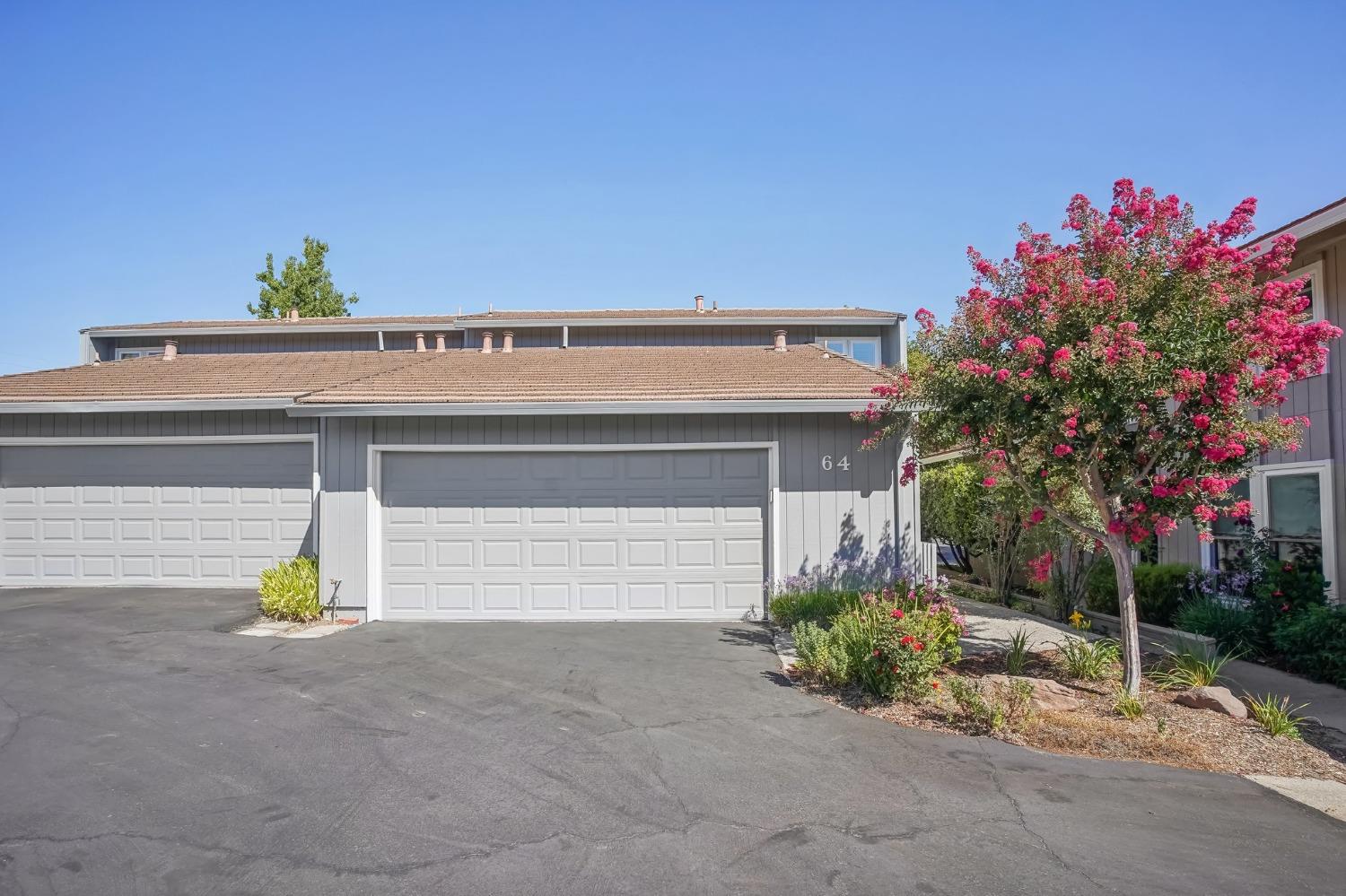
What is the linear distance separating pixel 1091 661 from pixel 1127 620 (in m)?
0.73

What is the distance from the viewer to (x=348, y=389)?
35.8 feet

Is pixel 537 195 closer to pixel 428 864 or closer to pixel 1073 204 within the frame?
pixel 1073 204

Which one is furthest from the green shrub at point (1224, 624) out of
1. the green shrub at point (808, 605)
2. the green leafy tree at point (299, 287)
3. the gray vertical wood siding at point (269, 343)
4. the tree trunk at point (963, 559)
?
the green leafy tree at point (299, 287)

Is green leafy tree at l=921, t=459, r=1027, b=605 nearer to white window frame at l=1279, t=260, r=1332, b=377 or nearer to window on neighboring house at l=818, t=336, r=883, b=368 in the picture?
window on neighboring house at l=818, t=336, r=883, b=368

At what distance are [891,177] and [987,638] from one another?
26.7 feet

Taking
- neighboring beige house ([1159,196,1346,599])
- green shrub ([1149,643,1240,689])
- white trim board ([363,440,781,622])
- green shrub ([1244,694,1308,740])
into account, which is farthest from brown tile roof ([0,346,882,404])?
green shrub ([1244,694,1308,740])

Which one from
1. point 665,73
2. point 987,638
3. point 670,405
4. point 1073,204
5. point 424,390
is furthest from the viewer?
point 665,73

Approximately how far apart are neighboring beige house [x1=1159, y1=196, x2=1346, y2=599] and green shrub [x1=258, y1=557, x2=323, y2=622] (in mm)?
12163

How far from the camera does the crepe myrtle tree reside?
5934mm

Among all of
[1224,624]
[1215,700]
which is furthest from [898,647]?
[1224,624]

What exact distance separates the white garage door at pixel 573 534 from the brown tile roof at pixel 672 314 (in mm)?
9602

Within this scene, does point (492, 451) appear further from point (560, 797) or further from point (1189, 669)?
point (1189, 669)

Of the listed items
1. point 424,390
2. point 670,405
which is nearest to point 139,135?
point 424,390

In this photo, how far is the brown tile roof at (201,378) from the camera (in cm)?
1198
